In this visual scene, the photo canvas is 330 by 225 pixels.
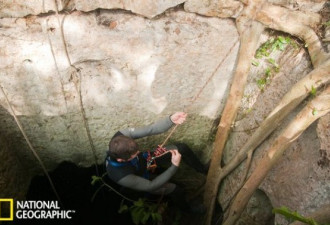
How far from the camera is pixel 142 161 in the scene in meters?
3.69

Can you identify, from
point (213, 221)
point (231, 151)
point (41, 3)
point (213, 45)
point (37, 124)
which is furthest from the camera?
point (213, 221)

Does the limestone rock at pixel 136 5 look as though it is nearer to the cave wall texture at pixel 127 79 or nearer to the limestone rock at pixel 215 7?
the cave wall texture at pixel 127 79

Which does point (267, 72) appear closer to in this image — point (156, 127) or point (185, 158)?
point (156, 127)

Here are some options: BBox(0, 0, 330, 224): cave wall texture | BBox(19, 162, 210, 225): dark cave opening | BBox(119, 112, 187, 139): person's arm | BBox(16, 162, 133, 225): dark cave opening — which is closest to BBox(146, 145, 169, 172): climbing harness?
BBox(119, 112, 187, 139): person's arm

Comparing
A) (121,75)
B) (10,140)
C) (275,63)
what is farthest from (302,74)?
(10,140)

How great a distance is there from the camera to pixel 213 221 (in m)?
4.03

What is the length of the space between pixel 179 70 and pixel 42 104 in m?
1.61

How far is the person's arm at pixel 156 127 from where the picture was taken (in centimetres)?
351

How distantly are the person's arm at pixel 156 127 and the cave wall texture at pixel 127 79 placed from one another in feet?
0.58

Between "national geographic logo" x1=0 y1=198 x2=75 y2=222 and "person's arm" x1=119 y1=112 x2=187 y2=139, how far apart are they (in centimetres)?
175

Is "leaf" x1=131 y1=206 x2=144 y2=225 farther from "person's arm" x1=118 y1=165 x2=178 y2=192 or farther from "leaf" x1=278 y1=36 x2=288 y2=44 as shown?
"leaf" x1=278 y1=36 x2=288 y2=44

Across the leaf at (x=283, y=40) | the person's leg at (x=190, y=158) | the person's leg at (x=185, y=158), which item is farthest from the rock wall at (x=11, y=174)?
the leaf at (x=283, y=40)

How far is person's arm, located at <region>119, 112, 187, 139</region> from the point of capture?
351cm

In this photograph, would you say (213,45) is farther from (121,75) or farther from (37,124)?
(37,124)
